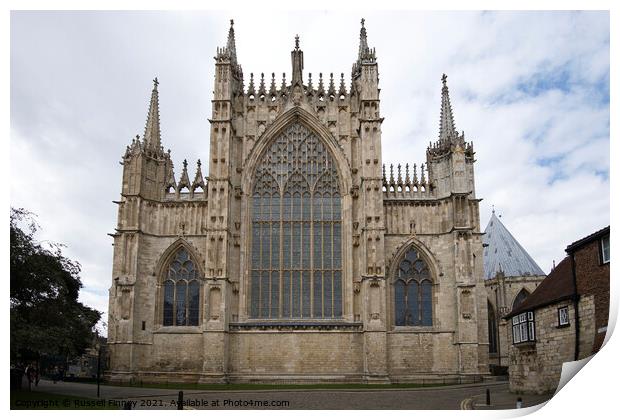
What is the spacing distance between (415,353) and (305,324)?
6.60m

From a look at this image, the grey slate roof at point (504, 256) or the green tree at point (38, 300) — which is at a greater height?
the grey slate roof at point (504, 256)

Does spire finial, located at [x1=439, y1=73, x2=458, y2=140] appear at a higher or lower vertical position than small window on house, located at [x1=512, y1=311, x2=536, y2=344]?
higher

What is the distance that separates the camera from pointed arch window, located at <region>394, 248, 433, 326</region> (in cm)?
3650

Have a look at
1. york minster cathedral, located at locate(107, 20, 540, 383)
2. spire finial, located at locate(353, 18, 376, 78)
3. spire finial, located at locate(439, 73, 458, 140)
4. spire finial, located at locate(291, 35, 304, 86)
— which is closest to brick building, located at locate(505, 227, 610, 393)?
york minster cathedral, located at locate(107, 20, 540, 383)

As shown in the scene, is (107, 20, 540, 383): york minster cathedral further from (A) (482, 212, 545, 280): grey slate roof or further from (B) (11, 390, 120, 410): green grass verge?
(A) (482, 212, 545, 280): grey slate roof

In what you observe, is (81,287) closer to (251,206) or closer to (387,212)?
(251,206)

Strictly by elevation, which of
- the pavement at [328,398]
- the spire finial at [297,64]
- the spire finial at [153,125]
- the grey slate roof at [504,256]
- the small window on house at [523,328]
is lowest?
the pavement at [328,398]

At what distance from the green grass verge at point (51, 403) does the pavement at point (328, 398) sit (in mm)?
418

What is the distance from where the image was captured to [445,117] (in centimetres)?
3997

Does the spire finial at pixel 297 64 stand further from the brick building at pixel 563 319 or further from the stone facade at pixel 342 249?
the brick building at pixel 563 319


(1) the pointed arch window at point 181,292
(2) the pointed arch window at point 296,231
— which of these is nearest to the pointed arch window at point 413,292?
(2) the pointed arch window at point 296,231

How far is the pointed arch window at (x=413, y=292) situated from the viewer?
3650 centimetres

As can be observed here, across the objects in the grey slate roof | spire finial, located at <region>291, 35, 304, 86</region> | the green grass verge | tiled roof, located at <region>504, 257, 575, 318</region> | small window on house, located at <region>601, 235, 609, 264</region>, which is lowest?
the green grass verge

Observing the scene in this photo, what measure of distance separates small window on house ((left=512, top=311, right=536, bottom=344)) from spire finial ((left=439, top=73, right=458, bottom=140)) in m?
14.8
